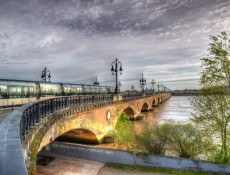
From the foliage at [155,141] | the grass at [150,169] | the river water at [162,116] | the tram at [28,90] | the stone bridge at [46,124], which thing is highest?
the tram at [28,90]

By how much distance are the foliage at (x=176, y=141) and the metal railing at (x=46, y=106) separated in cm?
665

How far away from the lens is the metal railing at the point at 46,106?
6.42m

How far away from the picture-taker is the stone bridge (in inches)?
81.5

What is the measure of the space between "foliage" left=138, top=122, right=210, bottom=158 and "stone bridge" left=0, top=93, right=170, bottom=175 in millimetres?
5480

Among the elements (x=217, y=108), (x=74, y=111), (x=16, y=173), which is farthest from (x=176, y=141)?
(x=16, y=173)

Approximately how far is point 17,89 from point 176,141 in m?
22.1

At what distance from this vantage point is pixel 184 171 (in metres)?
17.6

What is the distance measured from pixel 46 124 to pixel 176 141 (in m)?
14.4

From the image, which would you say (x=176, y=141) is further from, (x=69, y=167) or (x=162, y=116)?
(x=162, y=116)

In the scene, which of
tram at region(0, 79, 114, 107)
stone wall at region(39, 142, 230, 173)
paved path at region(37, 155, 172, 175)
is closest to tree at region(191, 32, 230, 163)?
stone wall at region(39, 142, 230, 173)

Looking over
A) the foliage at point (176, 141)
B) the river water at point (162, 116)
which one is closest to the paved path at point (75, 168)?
the foliage at point (176, 141)

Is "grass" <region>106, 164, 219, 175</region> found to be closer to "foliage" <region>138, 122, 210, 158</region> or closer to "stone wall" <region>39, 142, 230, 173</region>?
"stone wall" <region>39, 142, 230, 173</region>

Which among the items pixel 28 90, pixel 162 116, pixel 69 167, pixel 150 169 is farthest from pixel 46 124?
pixel 162 116

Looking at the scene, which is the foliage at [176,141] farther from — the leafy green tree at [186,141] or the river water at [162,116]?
the river water at [162,116]
